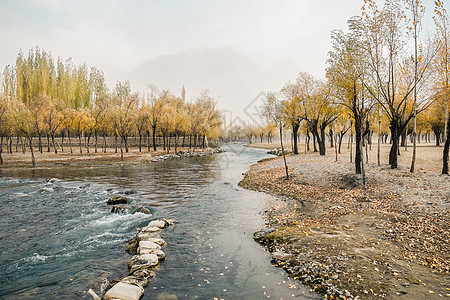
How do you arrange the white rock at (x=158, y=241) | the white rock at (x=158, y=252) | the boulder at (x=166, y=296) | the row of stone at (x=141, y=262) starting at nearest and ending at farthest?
the row of stone at (x=141, y=262) < the boulder at (x=166, y=296) < the white rock at (x=158, y=252) < the white rock at (x=158, y=241)

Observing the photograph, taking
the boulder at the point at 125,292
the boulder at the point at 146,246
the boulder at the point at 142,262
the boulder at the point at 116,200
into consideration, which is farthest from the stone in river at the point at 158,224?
the boulder at the point at 116,200

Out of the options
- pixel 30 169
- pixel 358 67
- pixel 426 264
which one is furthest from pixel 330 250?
pixel 30 169

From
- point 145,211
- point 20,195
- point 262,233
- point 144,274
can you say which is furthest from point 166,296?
point 20,195

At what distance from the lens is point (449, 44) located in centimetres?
1966

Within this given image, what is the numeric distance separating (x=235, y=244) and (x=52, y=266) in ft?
23.9

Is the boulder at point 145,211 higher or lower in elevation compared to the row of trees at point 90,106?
lower

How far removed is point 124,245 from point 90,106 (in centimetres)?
8820

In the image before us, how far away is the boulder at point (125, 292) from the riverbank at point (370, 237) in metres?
4.95

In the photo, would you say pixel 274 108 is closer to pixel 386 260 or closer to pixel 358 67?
pixel 358 67

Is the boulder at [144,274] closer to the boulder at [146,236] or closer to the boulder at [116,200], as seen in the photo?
the boulder at [146,236]

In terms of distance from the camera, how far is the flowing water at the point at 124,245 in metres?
7.86

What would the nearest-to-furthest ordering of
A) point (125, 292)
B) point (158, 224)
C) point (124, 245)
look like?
1. point (125, 292)
2. point (124, 245)
3. point (158, 224)

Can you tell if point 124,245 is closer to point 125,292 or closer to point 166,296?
point 125,292

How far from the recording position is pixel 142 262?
29.9 ft
